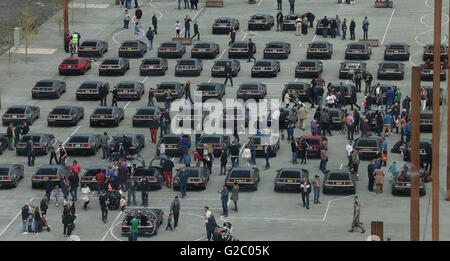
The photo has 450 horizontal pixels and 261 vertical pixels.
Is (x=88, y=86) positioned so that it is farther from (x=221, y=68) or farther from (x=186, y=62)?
(x=221, y=68)

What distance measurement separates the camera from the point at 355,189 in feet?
148

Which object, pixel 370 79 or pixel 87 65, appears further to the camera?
pixel 87 65

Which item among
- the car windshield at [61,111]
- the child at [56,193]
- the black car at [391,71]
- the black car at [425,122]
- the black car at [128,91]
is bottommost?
the child at [56,193]

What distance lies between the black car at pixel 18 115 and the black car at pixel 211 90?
10.2 m

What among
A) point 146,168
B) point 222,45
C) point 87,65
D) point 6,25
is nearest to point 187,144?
point 146,168

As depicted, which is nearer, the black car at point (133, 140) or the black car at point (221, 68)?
the black car at point (133, 140)

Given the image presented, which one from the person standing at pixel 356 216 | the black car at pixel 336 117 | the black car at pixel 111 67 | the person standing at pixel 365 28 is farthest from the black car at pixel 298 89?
the person standing at pixel 356 216

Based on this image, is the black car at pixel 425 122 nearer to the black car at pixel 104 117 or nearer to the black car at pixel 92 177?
the black car at pixel 104 117

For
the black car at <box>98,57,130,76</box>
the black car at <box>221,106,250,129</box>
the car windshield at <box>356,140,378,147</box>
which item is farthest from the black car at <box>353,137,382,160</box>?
the black car at <box>98,57,130,76</box>

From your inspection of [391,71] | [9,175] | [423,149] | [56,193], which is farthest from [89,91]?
[423,149]

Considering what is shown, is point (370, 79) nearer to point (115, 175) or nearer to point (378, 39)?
point (378, 39)

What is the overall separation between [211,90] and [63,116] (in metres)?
9.35

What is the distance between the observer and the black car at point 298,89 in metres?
59.5

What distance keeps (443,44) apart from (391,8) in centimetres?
1290
